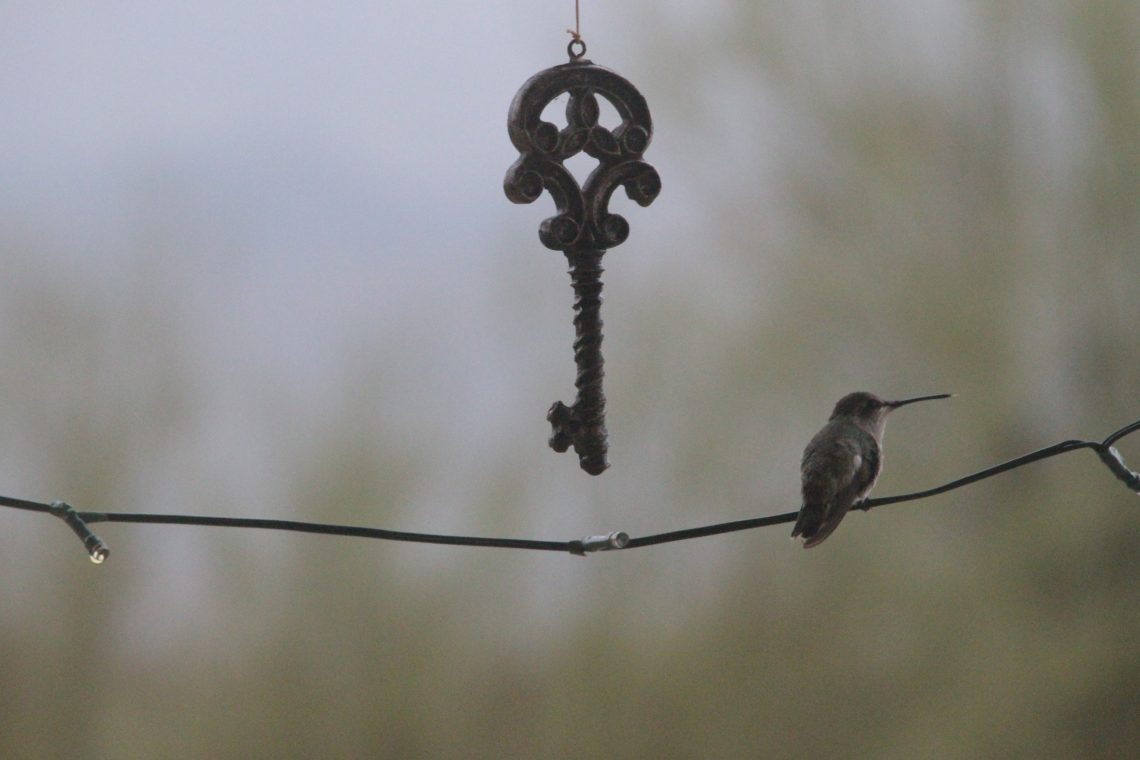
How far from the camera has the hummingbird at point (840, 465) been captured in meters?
0.98

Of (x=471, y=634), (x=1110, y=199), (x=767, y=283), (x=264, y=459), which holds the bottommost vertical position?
(x=471, y=634)

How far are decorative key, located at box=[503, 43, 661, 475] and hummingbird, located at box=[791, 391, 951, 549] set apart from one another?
21 cm

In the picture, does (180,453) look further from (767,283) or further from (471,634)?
(767,283)

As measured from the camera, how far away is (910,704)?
6.51ft

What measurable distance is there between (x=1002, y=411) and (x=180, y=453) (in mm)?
1367

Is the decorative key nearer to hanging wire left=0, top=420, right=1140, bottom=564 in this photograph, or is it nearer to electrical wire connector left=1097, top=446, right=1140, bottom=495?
hanging wire left=0, top=420, right=1140, bottom=564

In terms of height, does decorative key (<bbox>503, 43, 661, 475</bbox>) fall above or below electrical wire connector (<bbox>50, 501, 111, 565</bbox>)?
above

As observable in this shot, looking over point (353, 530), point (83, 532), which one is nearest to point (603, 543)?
point (353, 530)

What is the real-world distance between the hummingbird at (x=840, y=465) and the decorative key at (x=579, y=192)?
0.70ft

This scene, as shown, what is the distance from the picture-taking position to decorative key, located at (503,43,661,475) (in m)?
0.84

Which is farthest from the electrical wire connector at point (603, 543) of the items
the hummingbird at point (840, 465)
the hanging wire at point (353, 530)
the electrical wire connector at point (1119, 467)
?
the electrical wire connector at point (1119, 467)

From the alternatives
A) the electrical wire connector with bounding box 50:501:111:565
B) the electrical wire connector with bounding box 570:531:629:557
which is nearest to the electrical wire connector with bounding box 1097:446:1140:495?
the electrical wire connector with bounding box 570:531:629:557

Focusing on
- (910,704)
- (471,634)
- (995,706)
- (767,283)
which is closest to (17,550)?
(471,634)

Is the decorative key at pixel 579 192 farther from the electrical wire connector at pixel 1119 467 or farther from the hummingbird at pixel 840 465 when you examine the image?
the electrical wire connector at pixel 1119 467
